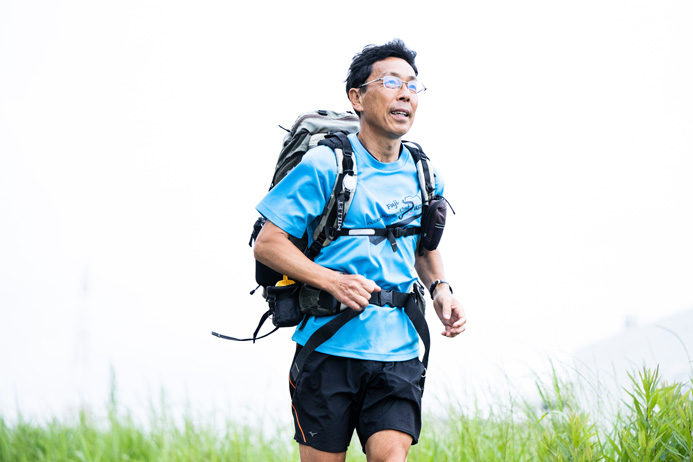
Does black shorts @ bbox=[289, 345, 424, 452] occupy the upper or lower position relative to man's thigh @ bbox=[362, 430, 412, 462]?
upper

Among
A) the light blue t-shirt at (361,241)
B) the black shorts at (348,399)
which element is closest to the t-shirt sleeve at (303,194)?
the light blue t-shirt at (361,241)

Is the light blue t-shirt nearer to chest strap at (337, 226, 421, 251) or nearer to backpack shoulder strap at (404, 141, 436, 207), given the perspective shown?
chest strap at (337, 226, 421, 251)

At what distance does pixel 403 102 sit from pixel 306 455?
Answer: 1.78 metres

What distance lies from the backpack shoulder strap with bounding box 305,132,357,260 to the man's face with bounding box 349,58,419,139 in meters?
0.21

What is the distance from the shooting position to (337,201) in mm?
3299

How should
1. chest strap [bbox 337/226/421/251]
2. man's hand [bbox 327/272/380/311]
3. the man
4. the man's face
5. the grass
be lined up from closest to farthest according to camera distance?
man's hand [bbox 327/272/380/311] < the man < chest strap [bbox 337/226/421/251] < the man's face < the grass

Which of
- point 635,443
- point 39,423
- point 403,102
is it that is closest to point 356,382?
point 403,102

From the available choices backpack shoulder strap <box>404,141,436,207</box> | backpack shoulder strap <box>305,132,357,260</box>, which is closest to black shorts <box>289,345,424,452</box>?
backpack shoulder strap <box>305,132,357,260</box>

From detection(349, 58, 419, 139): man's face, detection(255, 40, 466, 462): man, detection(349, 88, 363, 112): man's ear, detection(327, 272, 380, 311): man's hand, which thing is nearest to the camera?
detection(327, 272, 380, 311): man's hand

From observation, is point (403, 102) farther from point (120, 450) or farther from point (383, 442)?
point (120, 450)

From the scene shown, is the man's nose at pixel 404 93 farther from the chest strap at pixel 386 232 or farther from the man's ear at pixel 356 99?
the chest strap at pixel 386 232

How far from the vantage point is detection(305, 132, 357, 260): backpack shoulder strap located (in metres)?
3.30

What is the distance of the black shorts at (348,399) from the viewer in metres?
3.29

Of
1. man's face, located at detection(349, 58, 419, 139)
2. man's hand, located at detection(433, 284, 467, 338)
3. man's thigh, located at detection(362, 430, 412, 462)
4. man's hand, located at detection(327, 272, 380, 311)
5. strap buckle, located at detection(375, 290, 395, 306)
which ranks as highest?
man's face, located at detection(349, 58, 419, 139)
